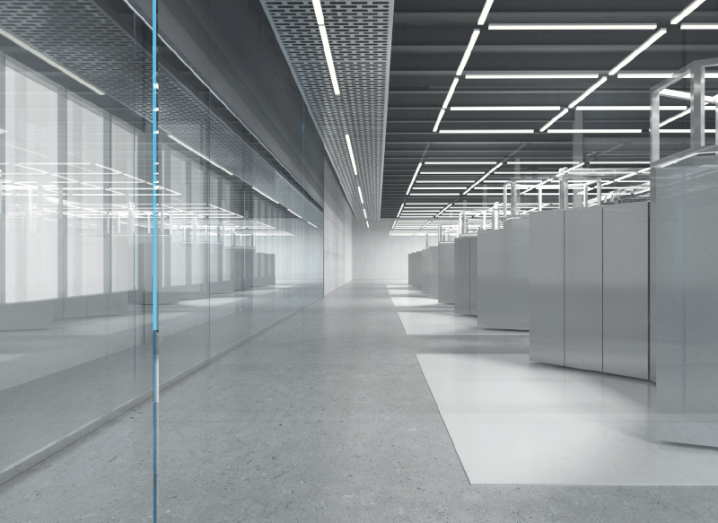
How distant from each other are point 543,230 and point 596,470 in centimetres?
407

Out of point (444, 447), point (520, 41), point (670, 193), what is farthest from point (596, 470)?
point (520, 41)

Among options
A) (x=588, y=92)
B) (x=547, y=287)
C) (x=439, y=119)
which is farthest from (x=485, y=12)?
(x=439, y=119)

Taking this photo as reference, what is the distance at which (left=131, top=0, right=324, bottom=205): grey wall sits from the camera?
5689mm

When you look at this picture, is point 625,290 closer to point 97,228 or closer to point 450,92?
point 97,228

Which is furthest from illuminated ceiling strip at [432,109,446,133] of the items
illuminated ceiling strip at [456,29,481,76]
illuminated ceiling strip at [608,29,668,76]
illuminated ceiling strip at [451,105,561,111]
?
illuminated ceiling strip at [608,29,668,76]

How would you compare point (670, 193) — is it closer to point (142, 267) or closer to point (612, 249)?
point (612, 249)

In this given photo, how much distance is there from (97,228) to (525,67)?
867 centimetres

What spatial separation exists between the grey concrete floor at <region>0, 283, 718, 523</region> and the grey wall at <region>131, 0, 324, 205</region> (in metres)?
3.49

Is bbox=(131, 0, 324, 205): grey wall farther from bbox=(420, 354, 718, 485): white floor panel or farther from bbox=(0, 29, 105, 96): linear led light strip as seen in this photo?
bbox=(420, 354, 718, 485): white floor panel

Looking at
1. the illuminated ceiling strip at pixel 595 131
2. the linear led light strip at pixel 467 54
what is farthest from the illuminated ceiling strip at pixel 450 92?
the illuminated ceiling strip at pixel 595 131

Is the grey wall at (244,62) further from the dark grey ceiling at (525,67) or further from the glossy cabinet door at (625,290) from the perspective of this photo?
the glossy cabinet door at (625,290)

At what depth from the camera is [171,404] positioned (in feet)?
16.6

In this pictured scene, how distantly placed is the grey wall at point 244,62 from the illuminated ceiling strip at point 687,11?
21.1ft

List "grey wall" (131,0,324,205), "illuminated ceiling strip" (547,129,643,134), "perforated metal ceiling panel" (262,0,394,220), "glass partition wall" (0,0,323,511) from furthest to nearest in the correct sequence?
"illuminated ceiling strip" (547,129,643,134) < "perforated metal ceiling panel" (262,0,394,220) < "grey wall" (131,0,324,205) < "glass partition wall" (0,0,323,511)
